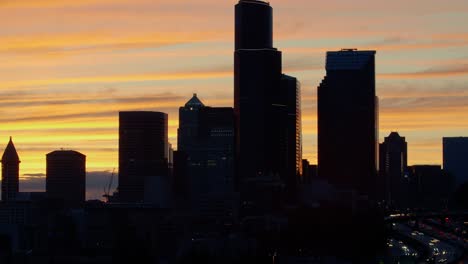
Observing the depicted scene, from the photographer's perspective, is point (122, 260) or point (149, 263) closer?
point (149, 263)

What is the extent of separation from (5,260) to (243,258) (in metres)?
33.4

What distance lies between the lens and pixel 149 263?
601 feet

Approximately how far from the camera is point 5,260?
196m

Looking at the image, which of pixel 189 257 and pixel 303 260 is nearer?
pixel 189 257

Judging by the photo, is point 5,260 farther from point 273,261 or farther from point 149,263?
point 273,261

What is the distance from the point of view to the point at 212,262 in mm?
183375

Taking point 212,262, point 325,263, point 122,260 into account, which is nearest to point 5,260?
point 122,260

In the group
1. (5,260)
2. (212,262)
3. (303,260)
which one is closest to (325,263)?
(303,260)

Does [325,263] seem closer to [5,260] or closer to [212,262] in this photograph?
[212,262]

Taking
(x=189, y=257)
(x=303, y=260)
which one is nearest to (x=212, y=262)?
(x=189, y=257)

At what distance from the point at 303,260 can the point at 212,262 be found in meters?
20.1

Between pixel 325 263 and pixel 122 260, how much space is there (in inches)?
1111

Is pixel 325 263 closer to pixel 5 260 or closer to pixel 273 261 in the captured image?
pixel 273 261

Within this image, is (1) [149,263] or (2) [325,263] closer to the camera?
(1) [149,263]
